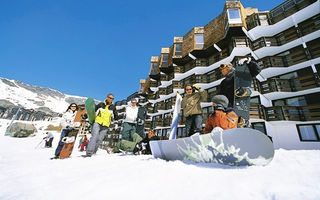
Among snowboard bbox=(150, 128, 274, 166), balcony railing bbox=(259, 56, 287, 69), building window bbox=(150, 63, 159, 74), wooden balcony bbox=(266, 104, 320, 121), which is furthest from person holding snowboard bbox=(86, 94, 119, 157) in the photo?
building window bbox=(150, 63, 159, 74)

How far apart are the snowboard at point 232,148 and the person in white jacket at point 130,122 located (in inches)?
127

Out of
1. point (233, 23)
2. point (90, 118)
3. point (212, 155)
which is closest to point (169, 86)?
point (233, 23)

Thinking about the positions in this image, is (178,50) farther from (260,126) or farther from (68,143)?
(68,143)

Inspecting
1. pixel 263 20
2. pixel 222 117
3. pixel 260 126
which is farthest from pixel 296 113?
pixel 222 117

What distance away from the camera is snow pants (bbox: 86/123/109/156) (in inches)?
139

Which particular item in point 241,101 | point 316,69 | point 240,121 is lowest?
point 240,121

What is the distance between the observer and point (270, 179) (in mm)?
1117

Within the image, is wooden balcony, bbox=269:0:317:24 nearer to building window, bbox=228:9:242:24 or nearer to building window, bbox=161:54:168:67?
building window, bbox=228:9:242:24

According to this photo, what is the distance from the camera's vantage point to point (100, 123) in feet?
12.4

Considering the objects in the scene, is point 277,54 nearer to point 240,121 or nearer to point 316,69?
point 316,69

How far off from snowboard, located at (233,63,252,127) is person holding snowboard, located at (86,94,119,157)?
345 cm

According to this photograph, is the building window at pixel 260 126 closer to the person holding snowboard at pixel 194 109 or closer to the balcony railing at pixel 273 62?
the balcony railing at pixel 273 62

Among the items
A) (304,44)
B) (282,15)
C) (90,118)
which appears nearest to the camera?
(90,118)

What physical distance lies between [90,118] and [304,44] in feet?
58.4
